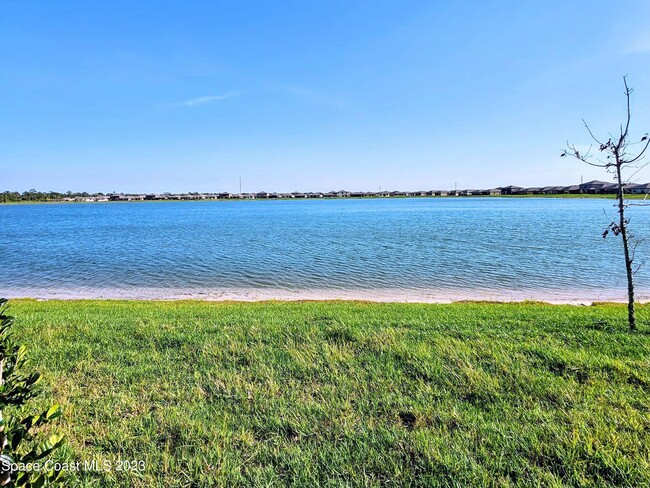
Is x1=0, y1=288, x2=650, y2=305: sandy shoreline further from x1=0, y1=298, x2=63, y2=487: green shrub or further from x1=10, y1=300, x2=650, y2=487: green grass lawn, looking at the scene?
x1=0, y1=298, x2=63, y2=487: green shrub

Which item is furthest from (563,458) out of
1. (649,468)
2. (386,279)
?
(386,279)

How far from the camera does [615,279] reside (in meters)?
19.0

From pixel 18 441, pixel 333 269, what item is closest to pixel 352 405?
pixel 18 441

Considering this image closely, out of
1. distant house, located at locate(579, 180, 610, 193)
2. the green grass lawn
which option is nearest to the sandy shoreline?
the green grass lawn

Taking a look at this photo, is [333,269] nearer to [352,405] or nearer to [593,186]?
[352,405]

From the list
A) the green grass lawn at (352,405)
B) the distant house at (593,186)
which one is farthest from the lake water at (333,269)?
the distant house at (593,186)

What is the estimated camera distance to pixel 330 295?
17.0 metres

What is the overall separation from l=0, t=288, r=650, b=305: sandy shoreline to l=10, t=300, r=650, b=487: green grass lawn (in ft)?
29.8

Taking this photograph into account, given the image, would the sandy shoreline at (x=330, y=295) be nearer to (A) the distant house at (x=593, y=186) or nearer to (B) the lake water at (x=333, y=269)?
(B) the lake water at (x=333, y=269)

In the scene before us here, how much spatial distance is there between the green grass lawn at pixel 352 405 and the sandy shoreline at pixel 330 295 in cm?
908

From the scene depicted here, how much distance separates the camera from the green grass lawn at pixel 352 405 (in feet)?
10.0

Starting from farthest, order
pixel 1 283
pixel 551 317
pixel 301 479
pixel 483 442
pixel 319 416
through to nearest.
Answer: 1. pixel 1 283
2. pixel 551 317
3. pixel 319 416
4. pixel 483 442
5. pixel 301 479

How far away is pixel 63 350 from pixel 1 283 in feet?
66.1

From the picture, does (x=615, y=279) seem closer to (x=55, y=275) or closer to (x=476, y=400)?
(x=476, y=400)
